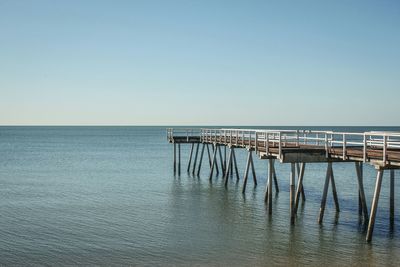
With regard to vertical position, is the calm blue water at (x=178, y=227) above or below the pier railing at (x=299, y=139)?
below

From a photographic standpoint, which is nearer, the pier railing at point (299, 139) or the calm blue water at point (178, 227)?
the calm blue water at point (178, 227)

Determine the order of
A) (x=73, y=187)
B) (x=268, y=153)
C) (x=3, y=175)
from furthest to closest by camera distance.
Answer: (x=3, y=175), (x=73, y=187), (x=268, y=153)

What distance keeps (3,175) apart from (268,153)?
25.7 metres

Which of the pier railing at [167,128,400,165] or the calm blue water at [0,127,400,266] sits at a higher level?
the pier railing at [167,128,400,165]

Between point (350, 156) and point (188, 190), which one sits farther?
point (188, 190)

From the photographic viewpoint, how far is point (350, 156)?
18.6m

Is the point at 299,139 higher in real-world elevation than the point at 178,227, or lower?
higher

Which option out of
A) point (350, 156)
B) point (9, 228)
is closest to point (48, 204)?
point (9, 228)

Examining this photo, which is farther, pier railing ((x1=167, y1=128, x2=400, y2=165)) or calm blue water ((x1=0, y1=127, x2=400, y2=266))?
pier railing ((x1=167, y1=128, x2=400, y2=165))

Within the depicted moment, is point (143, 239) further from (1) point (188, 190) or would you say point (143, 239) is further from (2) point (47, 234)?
(1) point (188, 190)

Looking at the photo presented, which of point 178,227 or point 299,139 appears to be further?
point 299,139

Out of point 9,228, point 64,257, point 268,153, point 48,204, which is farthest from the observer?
point 48,204

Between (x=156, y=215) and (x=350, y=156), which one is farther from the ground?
(x=350, y=156)

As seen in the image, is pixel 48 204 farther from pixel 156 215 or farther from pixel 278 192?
pixel 278 192
